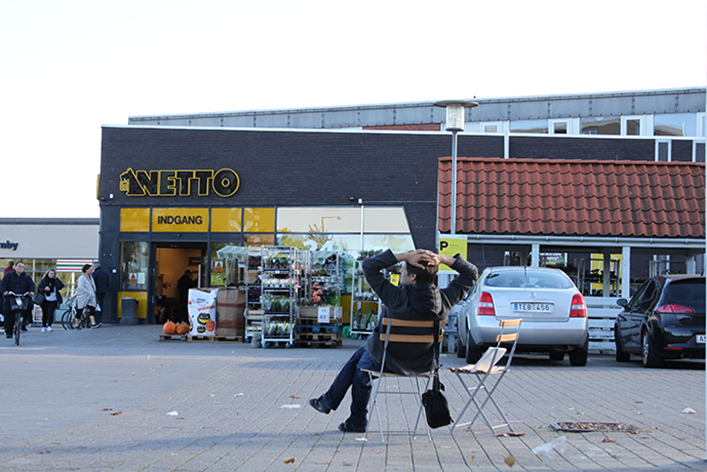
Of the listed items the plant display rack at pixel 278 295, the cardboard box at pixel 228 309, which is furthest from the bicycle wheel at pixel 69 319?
the plant display rack at pixel 278 295

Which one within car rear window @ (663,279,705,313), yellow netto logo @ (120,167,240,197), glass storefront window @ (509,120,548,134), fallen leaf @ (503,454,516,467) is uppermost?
glass storefront window @ (509,120,548,134)

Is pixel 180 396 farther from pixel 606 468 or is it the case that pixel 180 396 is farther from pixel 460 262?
pixel 606 468

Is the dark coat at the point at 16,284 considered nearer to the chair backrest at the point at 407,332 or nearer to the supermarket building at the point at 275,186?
the supermarket building at the point at 275,186

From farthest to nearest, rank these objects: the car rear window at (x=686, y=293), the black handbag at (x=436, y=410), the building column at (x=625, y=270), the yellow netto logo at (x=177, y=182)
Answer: the yellow netto logo at (x=177, y=182)
the building column at (x=625, y=270)
the car rear window at (x=686, y=293)
the black handbag at (x=436, y=410)

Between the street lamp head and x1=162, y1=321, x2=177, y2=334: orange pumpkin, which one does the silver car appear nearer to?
the street lamp head

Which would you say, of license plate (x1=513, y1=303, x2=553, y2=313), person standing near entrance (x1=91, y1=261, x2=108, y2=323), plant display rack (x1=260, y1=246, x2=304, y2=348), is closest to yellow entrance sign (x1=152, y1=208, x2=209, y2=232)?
person standing near entrance (x1=91, y1=261, x2=108, y2=323)

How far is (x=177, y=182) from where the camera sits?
2272 cm

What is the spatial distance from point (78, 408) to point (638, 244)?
1193 centimetres

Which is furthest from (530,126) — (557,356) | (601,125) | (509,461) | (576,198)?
(509,461)

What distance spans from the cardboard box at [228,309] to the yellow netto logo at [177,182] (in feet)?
17.5

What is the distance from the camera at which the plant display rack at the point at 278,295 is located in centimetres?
1614

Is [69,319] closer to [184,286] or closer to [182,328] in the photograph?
[184,286]

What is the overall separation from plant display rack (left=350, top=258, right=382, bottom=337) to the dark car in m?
7.40

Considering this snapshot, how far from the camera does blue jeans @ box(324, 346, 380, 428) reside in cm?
616
